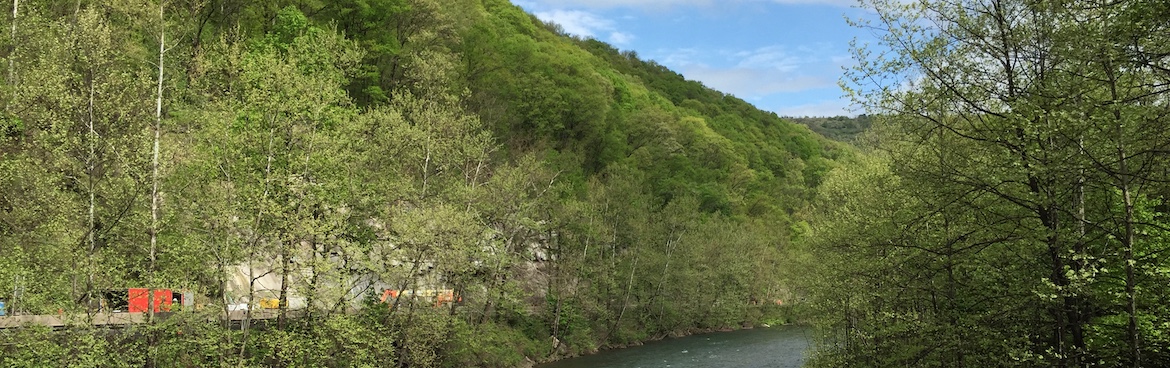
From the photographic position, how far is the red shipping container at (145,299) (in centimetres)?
1794

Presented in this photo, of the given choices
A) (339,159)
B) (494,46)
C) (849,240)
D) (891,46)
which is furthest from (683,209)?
(891,46)

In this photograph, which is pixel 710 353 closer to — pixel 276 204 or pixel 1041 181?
pixel 276 204

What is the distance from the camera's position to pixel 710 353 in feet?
149

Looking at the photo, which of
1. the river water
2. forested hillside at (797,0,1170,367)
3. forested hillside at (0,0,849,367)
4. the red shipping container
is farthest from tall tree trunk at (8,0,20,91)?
the river water

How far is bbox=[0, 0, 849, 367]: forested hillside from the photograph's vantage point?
58.8 feet

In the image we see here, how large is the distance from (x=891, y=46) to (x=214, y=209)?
17169 millimetres

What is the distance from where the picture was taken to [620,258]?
52219mm

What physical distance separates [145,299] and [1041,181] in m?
20.5

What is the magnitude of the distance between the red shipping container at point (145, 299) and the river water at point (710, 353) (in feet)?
73.8

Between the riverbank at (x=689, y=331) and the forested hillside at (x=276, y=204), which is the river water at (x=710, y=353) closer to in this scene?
the riverbank at (x=689, y=331)

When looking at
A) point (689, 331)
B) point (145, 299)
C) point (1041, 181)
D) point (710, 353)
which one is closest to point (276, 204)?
point (145, 299)

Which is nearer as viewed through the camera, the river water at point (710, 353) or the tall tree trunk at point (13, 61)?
the tall tree trunk at point (13, 61)

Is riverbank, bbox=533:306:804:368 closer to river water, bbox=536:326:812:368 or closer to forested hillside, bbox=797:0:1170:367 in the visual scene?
river water, bbox=536:326:812:368

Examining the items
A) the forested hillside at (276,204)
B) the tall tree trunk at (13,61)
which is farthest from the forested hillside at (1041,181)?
the tall tree trunk at (13,61)
